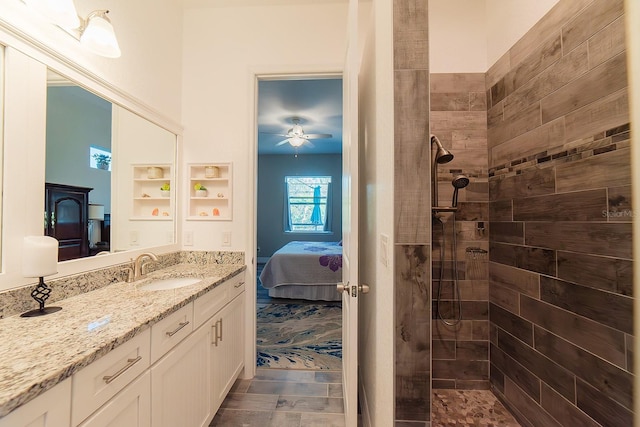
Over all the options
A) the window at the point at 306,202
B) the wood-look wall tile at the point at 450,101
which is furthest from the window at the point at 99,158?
the window at the point at 306,202

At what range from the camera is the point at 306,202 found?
6500mm

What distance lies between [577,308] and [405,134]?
3.93ft

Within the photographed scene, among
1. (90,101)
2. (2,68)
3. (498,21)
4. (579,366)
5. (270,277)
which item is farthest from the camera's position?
(270,277)

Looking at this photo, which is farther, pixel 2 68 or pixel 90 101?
pixel 90 101

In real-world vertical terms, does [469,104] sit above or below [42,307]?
above

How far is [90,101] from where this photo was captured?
4.44ft

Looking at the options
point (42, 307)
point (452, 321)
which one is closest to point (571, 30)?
point (452, 321)

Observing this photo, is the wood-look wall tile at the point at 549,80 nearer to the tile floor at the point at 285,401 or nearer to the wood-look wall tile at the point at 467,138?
the wood-look wall tile at the point at 467,138

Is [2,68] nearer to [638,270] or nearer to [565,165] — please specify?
[638,270]

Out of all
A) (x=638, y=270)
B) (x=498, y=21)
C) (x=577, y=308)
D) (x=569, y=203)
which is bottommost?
(x=577, y=308)

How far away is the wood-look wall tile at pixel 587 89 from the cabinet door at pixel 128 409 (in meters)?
2.13

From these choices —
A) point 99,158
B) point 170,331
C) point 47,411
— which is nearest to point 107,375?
point 47,411

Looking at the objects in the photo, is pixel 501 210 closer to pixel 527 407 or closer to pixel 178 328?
pixel 527 407

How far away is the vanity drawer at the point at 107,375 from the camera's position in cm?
70
